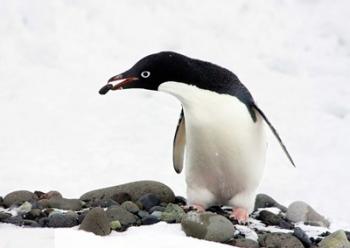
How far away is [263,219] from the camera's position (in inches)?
109

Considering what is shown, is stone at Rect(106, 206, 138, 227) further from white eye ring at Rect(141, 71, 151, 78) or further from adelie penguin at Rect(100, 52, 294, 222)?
white eye ring at Rect(141, 71, 151, 78)

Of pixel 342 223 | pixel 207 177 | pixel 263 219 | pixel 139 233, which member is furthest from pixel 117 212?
pixel 342 223

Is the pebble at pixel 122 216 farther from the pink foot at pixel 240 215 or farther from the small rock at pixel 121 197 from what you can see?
the pink foot at pixel 240 215

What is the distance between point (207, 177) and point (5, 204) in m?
0.84

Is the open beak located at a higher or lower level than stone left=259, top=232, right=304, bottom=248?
higher

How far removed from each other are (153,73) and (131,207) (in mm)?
511

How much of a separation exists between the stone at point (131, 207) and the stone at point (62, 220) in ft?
0.73

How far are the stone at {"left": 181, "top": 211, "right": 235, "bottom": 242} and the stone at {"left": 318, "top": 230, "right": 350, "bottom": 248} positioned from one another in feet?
1.22

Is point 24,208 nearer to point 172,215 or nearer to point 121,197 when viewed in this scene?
point 121,197

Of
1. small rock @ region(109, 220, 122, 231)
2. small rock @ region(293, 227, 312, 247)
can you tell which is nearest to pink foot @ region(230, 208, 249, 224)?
small rock @ region(293, 227, 312, 247)

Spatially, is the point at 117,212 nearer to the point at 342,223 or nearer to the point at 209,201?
the point at 209,201

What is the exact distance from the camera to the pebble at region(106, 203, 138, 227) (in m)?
2.44

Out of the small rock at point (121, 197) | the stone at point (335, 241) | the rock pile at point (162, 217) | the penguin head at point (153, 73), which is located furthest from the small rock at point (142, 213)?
the stone at point (335, 241)

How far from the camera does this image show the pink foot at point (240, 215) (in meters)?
2.64
